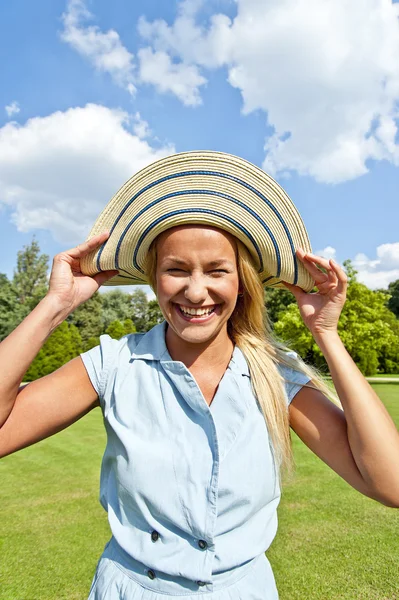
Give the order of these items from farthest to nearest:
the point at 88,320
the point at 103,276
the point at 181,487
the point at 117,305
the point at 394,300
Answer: the point at 117,305
the point at 394,300
the point at 88,320
the point at 103,276
the point at 181,487

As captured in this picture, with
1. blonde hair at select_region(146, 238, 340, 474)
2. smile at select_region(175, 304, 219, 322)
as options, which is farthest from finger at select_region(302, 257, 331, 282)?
smile at select_region(175, 304, 219, 322)

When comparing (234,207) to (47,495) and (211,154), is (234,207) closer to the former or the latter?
(211,154)

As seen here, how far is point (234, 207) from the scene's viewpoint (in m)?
1.94

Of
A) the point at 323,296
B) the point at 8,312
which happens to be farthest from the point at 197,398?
A: the point at 8,312

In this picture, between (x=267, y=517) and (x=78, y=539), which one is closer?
(x=267, y=517)

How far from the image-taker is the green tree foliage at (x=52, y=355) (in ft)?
82.9

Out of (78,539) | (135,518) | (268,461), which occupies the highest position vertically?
(268,461)

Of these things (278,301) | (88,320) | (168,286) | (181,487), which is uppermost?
(278,301)

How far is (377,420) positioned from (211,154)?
1255mm

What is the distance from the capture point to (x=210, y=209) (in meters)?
1.90

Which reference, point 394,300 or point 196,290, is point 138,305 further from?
point 196,290

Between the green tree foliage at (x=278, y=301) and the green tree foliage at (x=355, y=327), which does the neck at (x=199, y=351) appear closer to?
the green tree foliage at (x=355, y=327)

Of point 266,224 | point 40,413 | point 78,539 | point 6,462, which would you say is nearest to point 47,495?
point 78,539

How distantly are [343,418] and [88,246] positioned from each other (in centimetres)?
135
